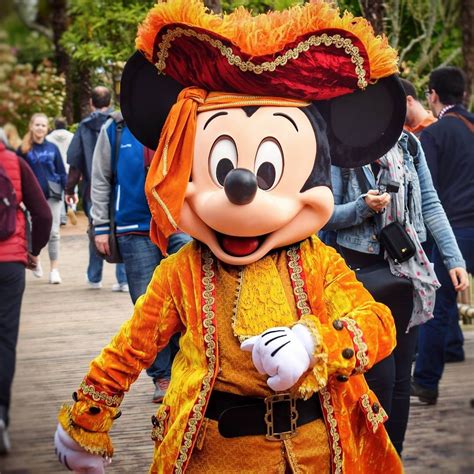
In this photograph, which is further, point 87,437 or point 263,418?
point 87,437

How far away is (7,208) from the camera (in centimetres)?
376

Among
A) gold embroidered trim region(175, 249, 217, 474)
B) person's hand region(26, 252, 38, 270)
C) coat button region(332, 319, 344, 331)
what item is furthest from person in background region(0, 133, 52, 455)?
coat button region(332, 319, 344, 331)

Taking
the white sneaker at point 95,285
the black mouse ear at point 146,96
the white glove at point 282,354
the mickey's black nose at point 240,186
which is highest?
the black mouse ear at point 146,96

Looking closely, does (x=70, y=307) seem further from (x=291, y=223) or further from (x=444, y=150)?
(x=291, y=223)

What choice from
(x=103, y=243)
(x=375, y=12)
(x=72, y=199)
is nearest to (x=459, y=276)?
(x=103, y=243)

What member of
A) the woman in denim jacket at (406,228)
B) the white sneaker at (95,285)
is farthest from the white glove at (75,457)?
the white sneaker at (95,285)

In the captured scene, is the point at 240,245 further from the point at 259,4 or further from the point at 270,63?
the point at 259,4

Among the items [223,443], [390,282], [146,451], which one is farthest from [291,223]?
[146,451]

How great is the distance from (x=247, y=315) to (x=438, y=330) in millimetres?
3133

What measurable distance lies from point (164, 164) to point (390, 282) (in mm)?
1408

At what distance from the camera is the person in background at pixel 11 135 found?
1.98 m

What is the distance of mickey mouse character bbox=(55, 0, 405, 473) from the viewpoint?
2.89 meters

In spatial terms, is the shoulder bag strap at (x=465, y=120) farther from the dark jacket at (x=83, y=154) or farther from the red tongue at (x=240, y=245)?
the red tongue at (x=240, y=245)

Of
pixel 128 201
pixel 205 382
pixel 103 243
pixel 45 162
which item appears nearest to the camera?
pixel 205 382
